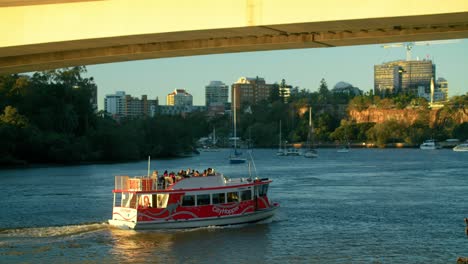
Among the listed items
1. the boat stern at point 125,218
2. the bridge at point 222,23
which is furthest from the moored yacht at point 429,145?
the bridge at point 222,23

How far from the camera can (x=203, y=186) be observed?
35531mm

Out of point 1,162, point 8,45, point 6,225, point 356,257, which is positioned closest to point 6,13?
point 8,45

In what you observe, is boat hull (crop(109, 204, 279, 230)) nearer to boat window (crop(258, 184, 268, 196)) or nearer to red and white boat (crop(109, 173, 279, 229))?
red and white boat (crop(109, 173, 279, 229))

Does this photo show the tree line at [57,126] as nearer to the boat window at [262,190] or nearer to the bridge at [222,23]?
the boat window at [262,190]

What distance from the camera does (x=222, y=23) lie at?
15.3 m

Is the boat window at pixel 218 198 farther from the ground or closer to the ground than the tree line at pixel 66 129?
closer to the ground

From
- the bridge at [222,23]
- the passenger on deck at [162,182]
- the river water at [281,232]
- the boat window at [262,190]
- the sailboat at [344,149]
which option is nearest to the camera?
the bridge at [222,23]

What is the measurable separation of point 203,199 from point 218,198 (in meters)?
0.74

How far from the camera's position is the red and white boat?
3503 centimetres

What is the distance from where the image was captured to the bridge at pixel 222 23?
559 inches

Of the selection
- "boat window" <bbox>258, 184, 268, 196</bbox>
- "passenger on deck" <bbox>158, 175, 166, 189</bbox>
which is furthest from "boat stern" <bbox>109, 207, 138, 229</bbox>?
"boat window" <bbox>258, 184, 268, 196</bbox>

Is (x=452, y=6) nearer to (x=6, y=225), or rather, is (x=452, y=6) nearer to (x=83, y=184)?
(x=6, y=225)

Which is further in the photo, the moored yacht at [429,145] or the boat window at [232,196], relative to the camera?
the moored yacht at [429,145]

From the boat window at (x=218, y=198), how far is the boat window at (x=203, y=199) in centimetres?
29
